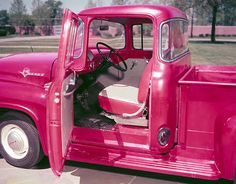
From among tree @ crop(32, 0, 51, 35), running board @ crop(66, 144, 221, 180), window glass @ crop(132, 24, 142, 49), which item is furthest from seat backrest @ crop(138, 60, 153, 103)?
tree @ crop(32, 0, 51, 35)

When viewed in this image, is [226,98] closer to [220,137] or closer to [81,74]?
[220,137]

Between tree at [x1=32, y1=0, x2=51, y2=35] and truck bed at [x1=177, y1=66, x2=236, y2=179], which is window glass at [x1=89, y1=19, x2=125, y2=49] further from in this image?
tree at [x1=32, y1=0, x2=51, y2=35]

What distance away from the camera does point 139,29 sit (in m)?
4.68

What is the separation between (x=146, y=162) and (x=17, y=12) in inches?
2462

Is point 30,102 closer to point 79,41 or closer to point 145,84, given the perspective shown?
point 79,41

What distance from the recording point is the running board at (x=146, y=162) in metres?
3.13

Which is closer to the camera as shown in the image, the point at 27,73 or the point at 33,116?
the point at 33,116

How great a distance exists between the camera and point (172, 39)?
3436mm

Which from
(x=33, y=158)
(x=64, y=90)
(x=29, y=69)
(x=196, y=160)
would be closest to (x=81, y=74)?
(x=29, y=69)

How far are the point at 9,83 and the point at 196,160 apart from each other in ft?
7.26

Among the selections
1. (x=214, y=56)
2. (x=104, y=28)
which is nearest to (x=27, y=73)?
(x=104, y=28)

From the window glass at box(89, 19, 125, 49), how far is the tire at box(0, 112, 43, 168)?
1175mm

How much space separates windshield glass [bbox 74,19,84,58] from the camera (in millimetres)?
3488

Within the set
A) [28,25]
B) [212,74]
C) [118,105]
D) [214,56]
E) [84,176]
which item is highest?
[28,25]
